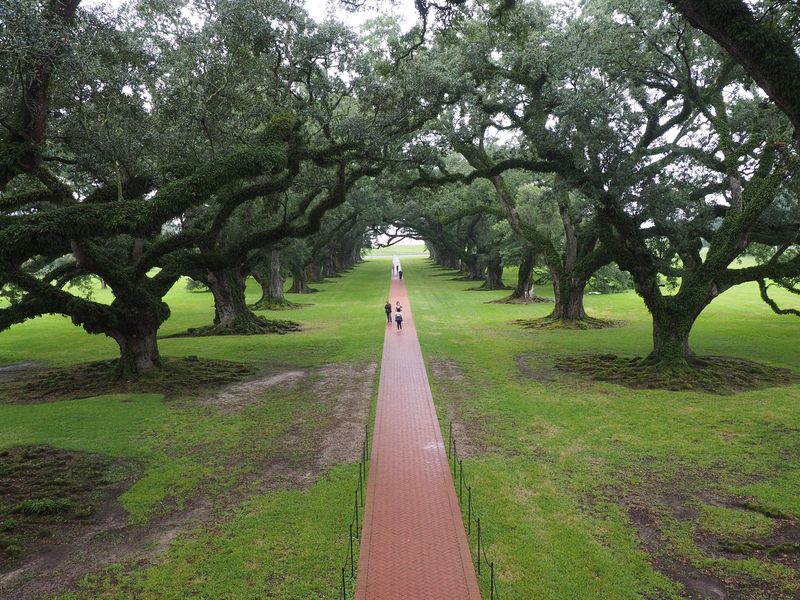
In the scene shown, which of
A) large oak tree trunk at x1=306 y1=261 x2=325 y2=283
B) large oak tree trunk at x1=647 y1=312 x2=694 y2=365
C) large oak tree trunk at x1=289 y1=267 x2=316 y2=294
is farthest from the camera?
large oak tree trunk at x1=306 y1=261 x2=325 y2=283

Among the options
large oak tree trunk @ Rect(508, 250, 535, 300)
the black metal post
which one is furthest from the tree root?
large oak tree trunk @ Rect(508, 250, 535, 300)

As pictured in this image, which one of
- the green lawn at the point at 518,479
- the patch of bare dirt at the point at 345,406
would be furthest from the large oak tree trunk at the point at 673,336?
the patch of bare dirt at the point at 345,406

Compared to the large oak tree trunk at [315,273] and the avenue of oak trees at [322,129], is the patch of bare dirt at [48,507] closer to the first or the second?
the avenue of oak trees at [322,129]

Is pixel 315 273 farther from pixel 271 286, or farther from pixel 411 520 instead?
pixel 411 520

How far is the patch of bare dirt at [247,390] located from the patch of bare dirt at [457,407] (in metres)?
5.15

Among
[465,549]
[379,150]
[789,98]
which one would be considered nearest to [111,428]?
[465,549]

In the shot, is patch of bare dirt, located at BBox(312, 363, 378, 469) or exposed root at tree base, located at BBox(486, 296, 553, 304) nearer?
patch of bare dirt, located at BBox(312, 363, 378, 469)

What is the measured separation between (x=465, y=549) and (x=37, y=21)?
12.0m

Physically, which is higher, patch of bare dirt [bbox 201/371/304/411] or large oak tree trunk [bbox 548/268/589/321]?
large oak tree trunk [bbox 548/268/589/321]

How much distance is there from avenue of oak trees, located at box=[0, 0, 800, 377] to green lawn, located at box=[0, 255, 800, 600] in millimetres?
4268

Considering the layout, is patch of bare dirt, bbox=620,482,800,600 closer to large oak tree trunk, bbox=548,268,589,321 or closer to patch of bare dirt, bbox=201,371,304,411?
patch of bare dirt, bbox=201,371,304,411

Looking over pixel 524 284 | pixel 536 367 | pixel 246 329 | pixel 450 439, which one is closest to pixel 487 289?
pixel 524 284

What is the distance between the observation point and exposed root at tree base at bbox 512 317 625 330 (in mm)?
29562

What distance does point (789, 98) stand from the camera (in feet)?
20.9
